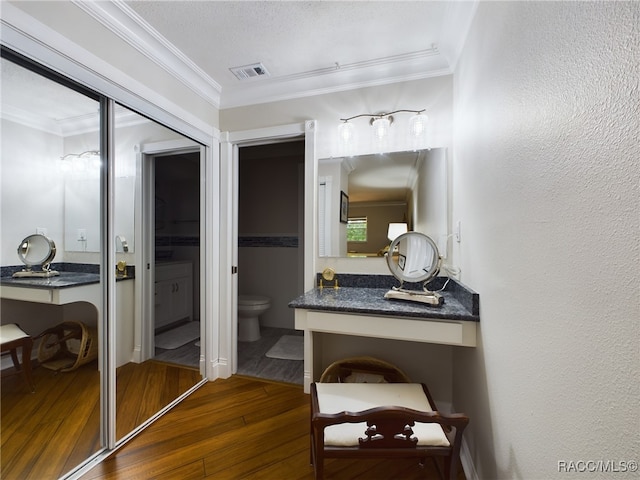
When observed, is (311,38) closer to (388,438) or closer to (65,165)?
(65,165)

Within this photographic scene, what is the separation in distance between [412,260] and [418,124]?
3.06ft

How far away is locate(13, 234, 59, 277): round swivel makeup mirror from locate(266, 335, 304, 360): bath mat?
1.93 meters

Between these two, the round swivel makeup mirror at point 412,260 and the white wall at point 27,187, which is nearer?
the white wall at point 27,187

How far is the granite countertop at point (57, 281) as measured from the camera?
3.59 feet

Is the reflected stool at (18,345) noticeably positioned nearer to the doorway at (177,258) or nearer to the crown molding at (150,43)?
the doorway at (177,258)

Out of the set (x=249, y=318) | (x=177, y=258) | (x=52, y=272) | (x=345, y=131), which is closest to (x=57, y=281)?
(x=52, y=272)

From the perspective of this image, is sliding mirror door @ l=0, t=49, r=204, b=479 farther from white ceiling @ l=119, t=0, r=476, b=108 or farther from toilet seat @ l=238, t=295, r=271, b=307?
toilet seat @ l=238, t=295, r=271, b=307

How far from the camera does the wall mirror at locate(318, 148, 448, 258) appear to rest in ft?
5.98

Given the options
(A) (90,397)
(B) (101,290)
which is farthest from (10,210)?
(A) (90,397)

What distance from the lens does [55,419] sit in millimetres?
1257

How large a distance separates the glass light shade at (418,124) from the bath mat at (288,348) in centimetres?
224

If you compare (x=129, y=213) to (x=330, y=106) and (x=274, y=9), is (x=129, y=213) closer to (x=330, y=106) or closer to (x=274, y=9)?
(x=274, y=9)

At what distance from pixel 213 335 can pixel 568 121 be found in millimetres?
2422

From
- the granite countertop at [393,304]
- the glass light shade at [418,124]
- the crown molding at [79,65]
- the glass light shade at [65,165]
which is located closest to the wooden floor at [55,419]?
the glass light shade at [65,165]
